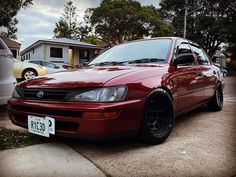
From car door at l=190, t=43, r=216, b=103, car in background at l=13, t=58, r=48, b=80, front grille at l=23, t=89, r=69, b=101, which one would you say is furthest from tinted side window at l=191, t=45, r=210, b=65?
car in background at l=13, t=58, r=48, b=80

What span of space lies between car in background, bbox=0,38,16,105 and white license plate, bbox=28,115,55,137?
130 centimetres

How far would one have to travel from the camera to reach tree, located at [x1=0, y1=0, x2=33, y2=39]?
2086 mm

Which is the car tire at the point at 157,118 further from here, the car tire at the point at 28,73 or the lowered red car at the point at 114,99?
the car tire at the point at 28,73

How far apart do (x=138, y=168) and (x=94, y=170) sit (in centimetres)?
35

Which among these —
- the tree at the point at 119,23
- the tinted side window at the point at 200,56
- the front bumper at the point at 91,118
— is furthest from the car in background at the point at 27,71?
the front bumper at the point at 91,118

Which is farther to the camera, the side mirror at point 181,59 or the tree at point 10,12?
the side mirror at point 181,59

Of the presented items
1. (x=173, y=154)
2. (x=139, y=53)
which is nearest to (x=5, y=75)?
(x=139, y=53)

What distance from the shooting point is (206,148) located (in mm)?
2932

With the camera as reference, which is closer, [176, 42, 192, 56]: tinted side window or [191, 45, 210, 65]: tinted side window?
[176, 42, 192, 56]: tinted side window

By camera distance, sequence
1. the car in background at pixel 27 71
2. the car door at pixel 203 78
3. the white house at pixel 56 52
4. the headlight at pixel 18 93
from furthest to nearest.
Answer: the car in background at pixel 27 71
the white house at pixel 56 52
the car door at pixel 203 78
the headlight at pixel 18 93

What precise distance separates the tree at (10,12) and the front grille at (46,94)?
66 centimetres

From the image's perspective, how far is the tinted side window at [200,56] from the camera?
14.8ft

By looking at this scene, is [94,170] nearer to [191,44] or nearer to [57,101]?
[57,101]

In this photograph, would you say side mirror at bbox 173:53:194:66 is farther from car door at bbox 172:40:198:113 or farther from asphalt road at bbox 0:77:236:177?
asphalt road at bbox 0:77:236:177
